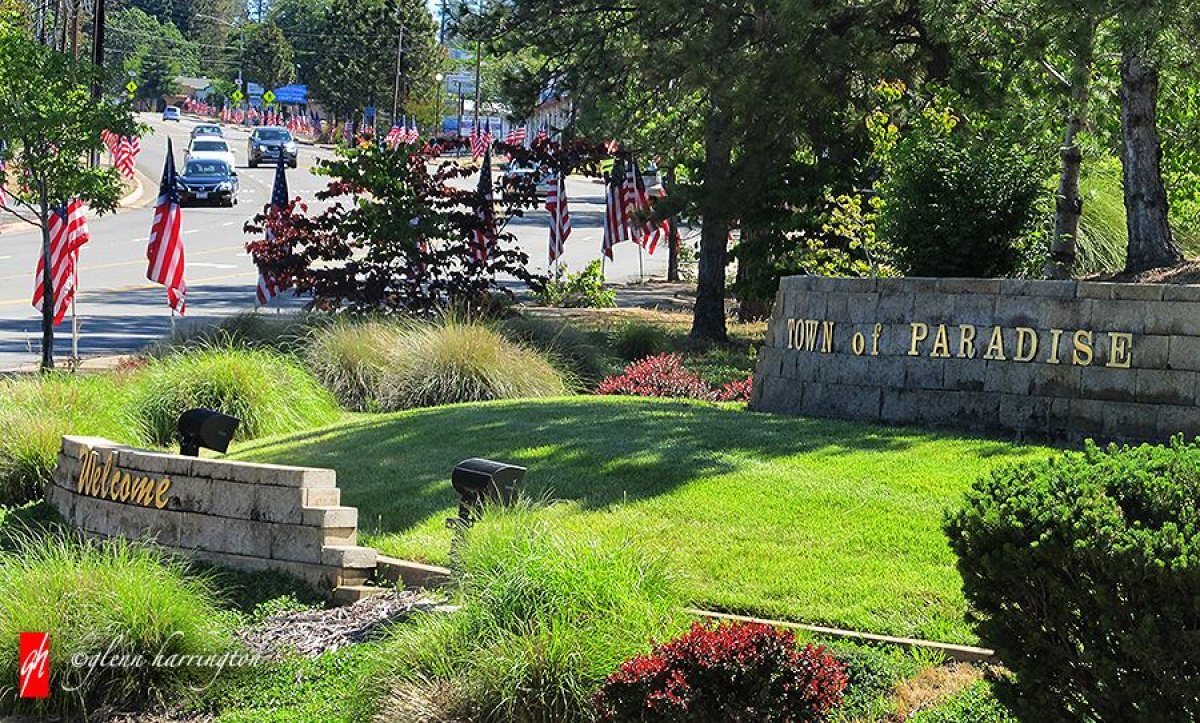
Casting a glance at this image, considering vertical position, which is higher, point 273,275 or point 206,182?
point 206,182

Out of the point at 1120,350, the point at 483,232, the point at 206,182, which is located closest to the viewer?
the point at 1120,350

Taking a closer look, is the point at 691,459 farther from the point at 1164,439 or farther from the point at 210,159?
the point at 210,159

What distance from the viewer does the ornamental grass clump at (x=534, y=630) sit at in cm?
740

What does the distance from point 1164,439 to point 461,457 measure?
15.5 feet

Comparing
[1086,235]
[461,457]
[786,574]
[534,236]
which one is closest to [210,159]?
[534,236]

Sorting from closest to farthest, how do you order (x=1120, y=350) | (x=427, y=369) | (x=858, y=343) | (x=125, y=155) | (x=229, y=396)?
(x=1120, y=350), (x=858, y=343), (x=229, y=396), (x=427, y=369), (x=125, y=155)

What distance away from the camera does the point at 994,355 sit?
1195cm

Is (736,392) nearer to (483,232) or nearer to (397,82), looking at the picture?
(483,232)

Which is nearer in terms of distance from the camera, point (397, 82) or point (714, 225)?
point (714, 225)

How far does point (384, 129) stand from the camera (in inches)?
3917

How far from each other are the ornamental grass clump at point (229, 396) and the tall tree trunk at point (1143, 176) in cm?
715

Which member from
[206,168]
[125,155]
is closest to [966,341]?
[206,168]

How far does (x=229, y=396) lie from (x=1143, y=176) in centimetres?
795

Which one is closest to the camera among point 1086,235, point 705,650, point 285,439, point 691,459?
point 705,650
